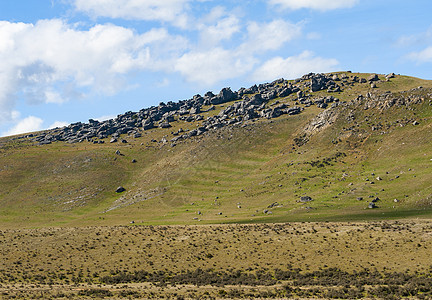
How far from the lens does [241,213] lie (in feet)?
363

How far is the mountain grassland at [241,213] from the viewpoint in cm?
5322

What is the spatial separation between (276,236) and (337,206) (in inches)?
1365

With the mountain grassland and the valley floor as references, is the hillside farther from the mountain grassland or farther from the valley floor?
the valley floor

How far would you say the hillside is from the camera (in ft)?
344

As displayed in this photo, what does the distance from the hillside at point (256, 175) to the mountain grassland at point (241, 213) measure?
66 centimetres

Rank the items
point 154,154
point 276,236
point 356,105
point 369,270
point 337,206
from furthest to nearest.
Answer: point 154,154
point 356,105
point 337,206
point 276,236
point 369,270

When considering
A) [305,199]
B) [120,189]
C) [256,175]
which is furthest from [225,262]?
[120,189]

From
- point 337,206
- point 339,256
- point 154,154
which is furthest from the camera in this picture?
point 154,154

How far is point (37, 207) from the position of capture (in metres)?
141

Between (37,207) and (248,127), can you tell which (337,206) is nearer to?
(248,127)

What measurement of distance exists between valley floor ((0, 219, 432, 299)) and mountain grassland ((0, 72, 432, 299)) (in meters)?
0.30

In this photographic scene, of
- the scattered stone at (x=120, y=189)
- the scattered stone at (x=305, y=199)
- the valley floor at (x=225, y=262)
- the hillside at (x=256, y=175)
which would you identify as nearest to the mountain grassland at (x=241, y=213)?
the valley floor at (x=225, y=262)

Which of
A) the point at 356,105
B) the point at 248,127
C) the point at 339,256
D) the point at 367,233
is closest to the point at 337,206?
the point at 367,233

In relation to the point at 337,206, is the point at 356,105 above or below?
above
